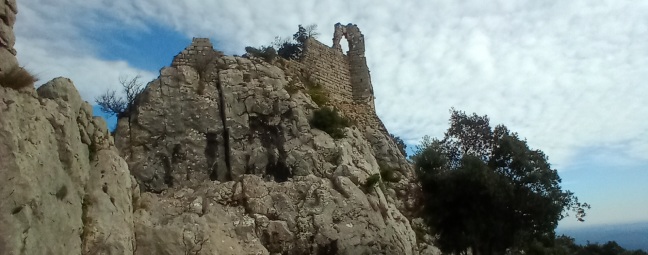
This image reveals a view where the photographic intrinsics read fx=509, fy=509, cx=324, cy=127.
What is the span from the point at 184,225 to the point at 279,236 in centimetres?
338

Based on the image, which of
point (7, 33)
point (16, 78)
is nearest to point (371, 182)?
point (16, 78)

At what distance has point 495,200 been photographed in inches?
926

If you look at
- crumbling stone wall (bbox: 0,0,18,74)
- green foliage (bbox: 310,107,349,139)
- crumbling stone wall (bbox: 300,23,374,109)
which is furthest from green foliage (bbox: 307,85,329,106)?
crumbling stone wall (bbox: 0,0,18,74)

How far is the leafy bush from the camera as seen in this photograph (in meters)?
10.2

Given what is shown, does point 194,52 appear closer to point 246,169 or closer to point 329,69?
point 246,169

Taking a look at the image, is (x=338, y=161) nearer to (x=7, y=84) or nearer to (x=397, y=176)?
(x=397, y=176)

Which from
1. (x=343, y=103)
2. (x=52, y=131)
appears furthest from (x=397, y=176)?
(x=52, y=131)

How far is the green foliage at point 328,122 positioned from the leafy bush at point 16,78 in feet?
40.6

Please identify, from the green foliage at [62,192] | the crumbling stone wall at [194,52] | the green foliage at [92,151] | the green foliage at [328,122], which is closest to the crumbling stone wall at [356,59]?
the green foliage at [328,122]

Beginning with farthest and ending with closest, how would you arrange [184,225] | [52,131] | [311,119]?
[311,119], [184,225], [52,131]

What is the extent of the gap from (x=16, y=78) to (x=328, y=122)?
13101mm

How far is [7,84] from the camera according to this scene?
10.3 metres

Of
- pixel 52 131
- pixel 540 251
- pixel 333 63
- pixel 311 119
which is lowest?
pixel 52 131

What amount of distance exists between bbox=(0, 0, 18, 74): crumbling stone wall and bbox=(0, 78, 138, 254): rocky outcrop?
72cm
